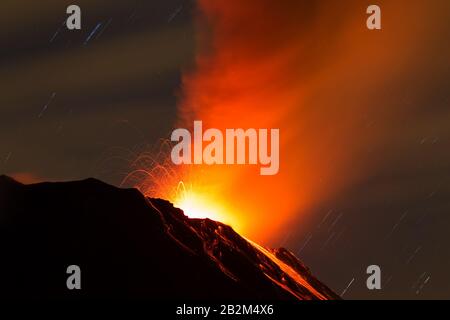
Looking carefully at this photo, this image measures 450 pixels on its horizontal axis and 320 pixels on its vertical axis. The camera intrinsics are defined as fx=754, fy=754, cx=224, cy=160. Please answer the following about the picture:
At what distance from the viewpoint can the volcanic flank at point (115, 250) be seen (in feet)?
318

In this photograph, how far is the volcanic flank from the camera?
96.8 m

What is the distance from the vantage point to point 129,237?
10875 cm

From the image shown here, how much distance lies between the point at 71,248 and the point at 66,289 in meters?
10.7

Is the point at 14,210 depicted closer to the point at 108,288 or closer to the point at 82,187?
the point at 82,187

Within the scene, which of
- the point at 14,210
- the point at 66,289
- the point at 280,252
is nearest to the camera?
the point at 66,289

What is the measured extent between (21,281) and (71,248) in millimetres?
10388

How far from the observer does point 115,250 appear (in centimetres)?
10494

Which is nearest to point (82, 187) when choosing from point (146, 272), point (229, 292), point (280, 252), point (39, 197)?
point (39, 197)

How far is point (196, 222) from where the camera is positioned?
12456 cm

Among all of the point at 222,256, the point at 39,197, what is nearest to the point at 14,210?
the point at 39,197

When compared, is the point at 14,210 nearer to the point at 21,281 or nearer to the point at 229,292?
the point at 21,281
